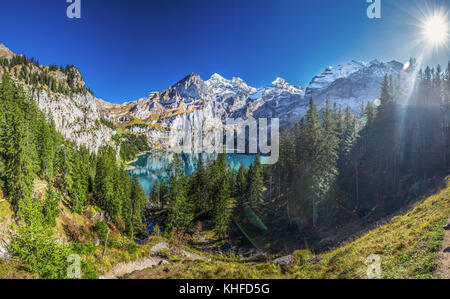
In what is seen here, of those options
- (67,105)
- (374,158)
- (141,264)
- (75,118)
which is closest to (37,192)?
(141,264)

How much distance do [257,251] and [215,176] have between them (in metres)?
23.5

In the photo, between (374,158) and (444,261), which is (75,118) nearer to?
(374,158)

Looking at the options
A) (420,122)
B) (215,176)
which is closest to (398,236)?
(420,122)

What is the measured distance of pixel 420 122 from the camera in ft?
114

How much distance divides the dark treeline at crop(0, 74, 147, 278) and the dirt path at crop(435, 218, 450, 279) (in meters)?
16.7

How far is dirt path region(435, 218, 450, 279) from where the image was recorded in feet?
22.1

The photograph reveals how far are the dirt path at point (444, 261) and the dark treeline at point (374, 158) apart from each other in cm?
1841

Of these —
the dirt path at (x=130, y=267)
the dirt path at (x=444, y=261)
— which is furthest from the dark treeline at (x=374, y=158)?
the dirt path at (x=130, y=267)

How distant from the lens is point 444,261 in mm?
7414

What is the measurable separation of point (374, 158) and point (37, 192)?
6261cm

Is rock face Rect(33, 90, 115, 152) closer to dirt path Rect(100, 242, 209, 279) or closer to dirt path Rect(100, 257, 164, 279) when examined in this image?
dirt path Rect(100, 242, 209, 279)

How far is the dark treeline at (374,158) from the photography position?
2725cm

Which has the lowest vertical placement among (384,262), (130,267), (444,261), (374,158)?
(130,267)

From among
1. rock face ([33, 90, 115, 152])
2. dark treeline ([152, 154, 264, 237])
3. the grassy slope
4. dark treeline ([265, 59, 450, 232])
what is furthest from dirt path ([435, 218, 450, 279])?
rock face ([33, 90, 115, 152])
